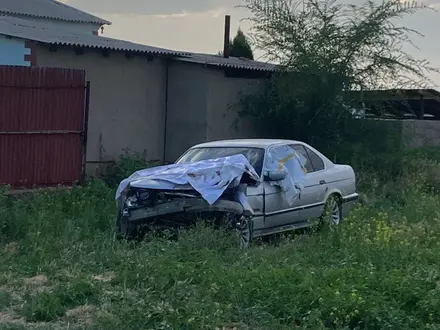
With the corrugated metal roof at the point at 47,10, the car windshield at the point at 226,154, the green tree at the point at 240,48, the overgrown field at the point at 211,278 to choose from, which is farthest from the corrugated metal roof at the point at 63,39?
the corrugated metal roof at the point at 47,10

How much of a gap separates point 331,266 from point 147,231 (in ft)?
8.16

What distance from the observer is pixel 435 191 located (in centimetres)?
1594

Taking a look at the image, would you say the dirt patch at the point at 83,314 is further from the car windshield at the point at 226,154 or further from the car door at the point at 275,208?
the car windshield at the point at 226,154

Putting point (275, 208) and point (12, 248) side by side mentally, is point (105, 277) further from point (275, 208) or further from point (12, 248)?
point (275, 208)

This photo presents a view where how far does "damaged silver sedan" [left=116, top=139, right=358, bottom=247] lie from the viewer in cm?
943

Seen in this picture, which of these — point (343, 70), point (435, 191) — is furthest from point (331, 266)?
point (343, 70)

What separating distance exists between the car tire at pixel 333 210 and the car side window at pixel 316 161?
455 millimetres

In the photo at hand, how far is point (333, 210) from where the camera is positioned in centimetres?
1158

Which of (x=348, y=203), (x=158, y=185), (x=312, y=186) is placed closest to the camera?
(x=158, y=185)

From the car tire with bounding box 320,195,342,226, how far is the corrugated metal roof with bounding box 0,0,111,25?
16643 millimetres

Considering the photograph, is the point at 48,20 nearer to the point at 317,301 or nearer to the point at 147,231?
the point at 147,231

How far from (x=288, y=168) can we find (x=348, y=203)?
1.67m

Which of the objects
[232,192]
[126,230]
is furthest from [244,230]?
[126,230]

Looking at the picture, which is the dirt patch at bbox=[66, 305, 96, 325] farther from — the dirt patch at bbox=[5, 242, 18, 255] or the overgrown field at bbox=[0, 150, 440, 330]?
the dirt patch at bbox=[5, 242, 18, 255]
